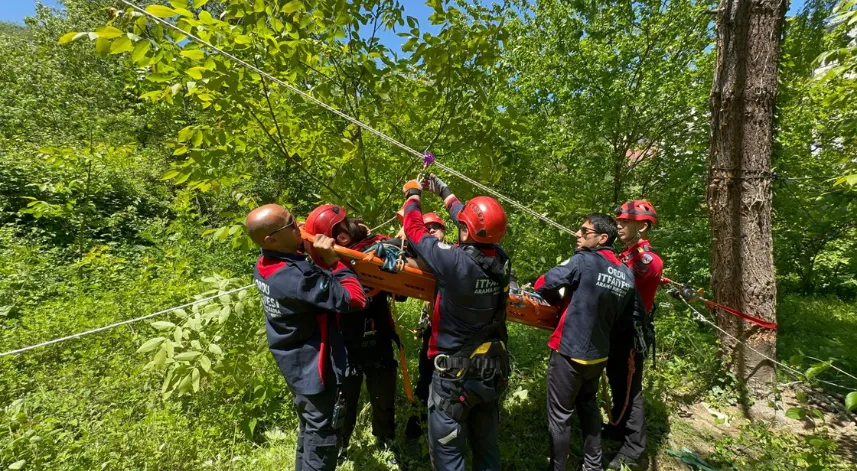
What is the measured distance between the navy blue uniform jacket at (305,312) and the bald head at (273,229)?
83mm

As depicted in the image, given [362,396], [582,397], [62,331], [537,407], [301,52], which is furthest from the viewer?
[62,331]

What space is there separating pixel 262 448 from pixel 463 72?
3964 mm

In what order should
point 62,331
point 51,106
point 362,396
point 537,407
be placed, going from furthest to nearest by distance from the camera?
point 51,106 → point 62,331 → point 362,396 → point 537,407

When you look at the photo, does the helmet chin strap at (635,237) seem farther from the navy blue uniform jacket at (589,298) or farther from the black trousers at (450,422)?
the black trousers at (450,422)

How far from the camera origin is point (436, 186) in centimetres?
326

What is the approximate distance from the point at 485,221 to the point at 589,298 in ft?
3.86

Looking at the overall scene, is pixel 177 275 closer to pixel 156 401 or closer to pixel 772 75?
pixel 156 401

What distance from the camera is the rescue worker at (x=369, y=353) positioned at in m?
3.21

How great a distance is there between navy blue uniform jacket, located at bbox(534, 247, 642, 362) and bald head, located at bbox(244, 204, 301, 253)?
79.8 inches

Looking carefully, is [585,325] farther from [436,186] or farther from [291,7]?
[291,7]

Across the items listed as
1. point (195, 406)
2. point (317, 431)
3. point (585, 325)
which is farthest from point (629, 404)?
point (195, 406)

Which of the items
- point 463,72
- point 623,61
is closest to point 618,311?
point 463,72

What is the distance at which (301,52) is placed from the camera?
3.07m

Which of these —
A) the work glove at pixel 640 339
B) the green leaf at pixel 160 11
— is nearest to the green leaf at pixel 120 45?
the green leaf at pixel 160 11
